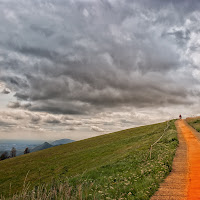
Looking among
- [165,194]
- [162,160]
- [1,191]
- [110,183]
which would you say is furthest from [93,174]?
[1,191]

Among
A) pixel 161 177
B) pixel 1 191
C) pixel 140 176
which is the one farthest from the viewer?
pixel 1 191

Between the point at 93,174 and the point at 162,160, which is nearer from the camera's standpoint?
the point at 162,160

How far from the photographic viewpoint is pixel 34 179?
Answer: 35594 millimetres

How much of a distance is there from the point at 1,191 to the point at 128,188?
102ft

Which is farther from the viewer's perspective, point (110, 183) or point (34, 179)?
point (34, 179)

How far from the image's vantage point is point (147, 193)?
1091 cm

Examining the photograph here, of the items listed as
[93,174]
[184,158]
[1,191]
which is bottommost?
[1,191]

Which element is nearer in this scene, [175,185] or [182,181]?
[175,185]

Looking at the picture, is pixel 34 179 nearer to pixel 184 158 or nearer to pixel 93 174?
pixel 93 174

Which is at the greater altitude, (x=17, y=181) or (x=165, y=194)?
(x=165, y=194)

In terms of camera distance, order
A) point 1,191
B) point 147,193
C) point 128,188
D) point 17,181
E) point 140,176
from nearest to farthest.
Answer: point 147,193, point 128,188, point 140,176, point 1,191, point 17,181

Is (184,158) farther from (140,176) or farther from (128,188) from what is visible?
(128,188)

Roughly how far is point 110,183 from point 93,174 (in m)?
5.43

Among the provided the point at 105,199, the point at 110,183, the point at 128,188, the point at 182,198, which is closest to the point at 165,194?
the point at 182,198
